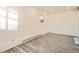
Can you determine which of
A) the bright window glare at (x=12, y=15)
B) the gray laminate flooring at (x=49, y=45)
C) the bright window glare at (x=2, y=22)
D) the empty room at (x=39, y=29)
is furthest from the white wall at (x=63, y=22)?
the bright window glare at (x=2, y=22)

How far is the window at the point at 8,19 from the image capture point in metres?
2.06

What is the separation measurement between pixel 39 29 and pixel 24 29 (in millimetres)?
347

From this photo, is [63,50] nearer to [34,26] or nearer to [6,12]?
[34,26]

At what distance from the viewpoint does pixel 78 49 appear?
214 cm

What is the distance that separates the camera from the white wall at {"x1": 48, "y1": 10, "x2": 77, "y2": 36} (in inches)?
86.8

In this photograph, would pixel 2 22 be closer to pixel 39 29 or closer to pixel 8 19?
pixel 8 19

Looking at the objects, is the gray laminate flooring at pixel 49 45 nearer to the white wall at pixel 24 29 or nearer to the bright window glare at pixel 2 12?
the white wall at pixel 24 29

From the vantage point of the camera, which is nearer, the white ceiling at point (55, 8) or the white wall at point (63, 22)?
the white ceiling at point (55, 8)

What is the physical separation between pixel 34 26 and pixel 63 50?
2.65 ft

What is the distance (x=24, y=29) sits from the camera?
227 cm

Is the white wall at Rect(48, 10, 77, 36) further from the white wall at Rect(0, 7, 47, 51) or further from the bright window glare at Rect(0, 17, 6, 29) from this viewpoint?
the bright window glare at Rect(0, 17, 6, 29)

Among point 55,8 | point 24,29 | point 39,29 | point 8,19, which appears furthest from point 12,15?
point 55,8
